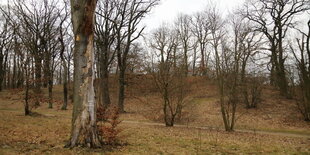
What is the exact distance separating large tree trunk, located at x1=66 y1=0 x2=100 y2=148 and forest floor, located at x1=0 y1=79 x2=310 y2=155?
15.2 inches

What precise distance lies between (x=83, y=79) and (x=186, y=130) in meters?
8.72

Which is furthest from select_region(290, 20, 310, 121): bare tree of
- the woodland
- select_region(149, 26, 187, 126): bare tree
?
select_region(149, 26, 187, 126): bare tree

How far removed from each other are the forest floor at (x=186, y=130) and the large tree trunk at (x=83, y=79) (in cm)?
39

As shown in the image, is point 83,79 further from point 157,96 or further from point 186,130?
point 157,96

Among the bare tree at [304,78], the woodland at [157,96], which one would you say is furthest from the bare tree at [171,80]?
the bare tree at [304,78]

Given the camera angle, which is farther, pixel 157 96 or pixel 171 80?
pixel 157 96

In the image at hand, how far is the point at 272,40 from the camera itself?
86.0 feet

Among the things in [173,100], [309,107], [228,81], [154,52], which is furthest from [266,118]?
[154,52]

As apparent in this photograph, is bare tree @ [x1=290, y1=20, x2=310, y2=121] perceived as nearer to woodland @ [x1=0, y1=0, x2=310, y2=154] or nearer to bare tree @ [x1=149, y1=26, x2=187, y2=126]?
woodland @ [x1=0, y1=0, x2=310, y2=154]

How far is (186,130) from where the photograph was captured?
13.4 metres

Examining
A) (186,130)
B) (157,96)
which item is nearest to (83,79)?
(186,130)

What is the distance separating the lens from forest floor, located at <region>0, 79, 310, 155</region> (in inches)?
278

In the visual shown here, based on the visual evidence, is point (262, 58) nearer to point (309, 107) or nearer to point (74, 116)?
point (309, 107)

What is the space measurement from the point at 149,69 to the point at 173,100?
2635 millimetres
